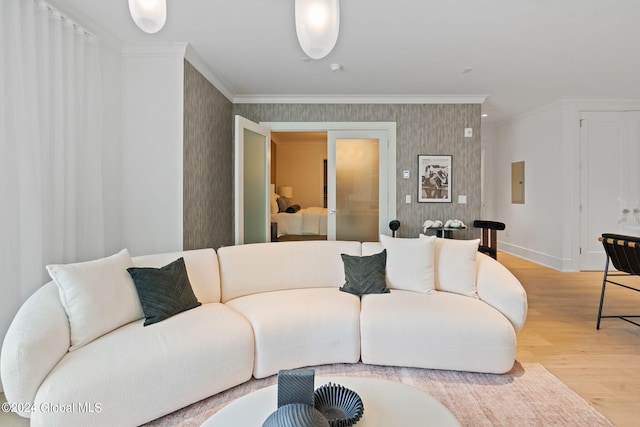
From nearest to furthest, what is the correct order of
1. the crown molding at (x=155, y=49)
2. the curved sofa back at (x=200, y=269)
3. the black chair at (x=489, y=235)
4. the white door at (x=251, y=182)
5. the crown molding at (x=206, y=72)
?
the curved sofa back at (x=200, y=269) < the crown molding at (x=155, y=49) < the crown molding at (x=206, y=72) < the white door at (x=251, y=182) < the black chair at (x=489, y=235)

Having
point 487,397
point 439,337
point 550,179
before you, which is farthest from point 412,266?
point 550,179

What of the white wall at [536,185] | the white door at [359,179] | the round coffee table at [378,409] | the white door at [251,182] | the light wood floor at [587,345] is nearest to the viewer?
the round coffee table at [378,409]

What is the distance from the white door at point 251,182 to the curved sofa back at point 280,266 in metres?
0.79

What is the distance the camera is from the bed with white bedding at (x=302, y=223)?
5.87 metres

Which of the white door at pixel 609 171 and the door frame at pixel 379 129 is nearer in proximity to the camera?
the door frame at pixel 379 129

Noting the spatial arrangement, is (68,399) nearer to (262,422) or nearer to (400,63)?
(262,422)

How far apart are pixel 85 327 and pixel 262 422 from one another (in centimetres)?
120

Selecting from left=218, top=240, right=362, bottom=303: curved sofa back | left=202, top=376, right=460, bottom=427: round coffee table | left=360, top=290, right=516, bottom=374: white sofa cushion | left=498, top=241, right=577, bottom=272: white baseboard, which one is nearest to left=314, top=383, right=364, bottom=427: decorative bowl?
left=202, top=376, right=460, bottom=427: round coffee table

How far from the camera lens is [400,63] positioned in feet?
11.5

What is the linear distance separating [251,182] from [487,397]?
10.1ft

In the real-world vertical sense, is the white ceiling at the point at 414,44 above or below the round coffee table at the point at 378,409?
above

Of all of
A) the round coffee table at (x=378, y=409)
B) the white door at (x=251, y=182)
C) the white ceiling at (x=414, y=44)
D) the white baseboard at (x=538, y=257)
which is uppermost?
the white ceiling at (x=414, y=44)

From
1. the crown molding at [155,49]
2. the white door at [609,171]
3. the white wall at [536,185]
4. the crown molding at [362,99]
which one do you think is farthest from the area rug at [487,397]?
the white door at [609,171]

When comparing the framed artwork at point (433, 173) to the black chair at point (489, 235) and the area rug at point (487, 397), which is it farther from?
the area rug at point (487, 397)
